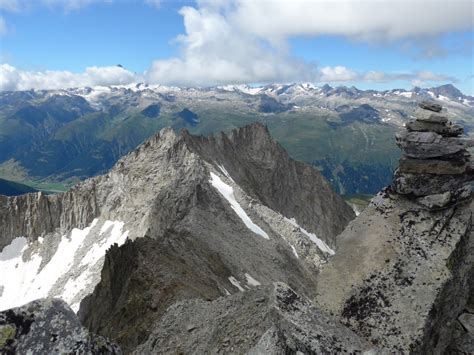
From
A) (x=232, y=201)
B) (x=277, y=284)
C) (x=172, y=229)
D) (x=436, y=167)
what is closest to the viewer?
(x=277, y=284)

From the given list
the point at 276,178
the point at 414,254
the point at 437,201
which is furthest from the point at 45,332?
the point at 276,178

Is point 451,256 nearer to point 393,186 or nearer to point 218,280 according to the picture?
point 393,186

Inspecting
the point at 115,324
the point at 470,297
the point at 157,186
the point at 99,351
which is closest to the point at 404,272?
the point at 470,297

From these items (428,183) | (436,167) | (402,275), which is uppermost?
(436,167)

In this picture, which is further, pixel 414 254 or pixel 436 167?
pixel 436 167

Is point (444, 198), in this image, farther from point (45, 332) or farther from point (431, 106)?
point (45, 332)

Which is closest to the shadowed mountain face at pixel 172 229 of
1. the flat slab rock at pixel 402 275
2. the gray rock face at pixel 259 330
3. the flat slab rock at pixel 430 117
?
the gray rock face at pixel 259 330
